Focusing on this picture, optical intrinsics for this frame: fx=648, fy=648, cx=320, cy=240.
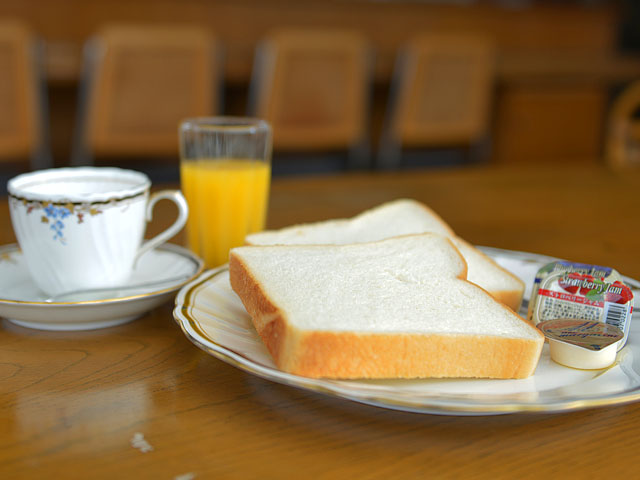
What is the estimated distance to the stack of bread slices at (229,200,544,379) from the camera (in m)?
0.43

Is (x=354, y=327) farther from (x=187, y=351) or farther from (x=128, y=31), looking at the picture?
(x=128, y=31)

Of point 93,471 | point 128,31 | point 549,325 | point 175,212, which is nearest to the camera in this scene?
point 93,471

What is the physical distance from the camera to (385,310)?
0.47 meters

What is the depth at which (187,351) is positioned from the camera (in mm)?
527

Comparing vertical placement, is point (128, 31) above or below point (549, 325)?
above

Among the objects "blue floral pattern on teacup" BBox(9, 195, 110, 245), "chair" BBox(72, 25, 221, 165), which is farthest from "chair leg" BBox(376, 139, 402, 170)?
"blue floral pattern on teacup" BBox(9, 195, 110, 245)

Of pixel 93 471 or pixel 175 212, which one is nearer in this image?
pixel 93 471

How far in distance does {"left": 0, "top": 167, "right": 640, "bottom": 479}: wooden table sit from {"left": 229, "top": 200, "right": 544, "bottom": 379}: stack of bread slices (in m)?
0.03

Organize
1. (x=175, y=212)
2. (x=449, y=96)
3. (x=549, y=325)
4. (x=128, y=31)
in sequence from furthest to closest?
(x=449, y=96) < (x=128, y=31) < (x=175, y=212) < (x=549, y=325)

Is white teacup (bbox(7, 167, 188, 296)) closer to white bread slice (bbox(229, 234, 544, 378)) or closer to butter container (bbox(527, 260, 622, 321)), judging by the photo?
white bread slice (bbox(229, 234, 544, 378))

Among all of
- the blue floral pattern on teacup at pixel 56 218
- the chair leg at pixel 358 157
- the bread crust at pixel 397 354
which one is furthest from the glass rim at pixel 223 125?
the chair leg at pixel 358 157

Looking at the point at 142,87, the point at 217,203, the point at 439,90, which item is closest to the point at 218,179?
the point at 217,203

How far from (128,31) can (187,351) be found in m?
1.85

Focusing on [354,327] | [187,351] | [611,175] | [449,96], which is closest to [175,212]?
[187,351]
